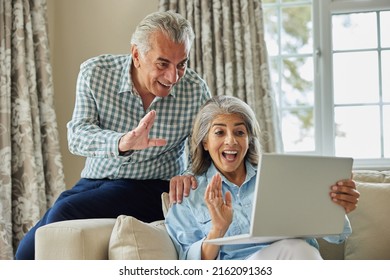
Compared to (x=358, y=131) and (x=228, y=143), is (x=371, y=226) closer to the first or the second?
(x=228, y=143)

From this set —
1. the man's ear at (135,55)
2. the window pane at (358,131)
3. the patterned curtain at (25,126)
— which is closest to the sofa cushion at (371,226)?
the man's ear at (135,55)

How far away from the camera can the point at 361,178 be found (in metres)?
2.77

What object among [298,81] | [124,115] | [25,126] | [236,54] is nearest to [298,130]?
[298,81]

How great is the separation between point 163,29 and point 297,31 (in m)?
1.88

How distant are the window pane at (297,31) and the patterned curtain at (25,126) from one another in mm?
1553

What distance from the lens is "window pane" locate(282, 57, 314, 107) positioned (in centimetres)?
394

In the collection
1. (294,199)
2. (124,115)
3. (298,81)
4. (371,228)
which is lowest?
(371,228)

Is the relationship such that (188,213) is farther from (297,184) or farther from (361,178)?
(361,178)

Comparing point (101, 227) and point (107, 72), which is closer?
point (101, 227)

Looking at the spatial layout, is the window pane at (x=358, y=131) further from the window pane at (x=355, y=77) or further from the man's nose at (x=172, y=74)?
the man's nose at (x=172, y=74)

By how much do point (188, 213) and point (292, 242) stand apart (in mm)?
454

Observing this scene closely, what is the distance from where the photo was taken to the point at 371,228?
2.49m

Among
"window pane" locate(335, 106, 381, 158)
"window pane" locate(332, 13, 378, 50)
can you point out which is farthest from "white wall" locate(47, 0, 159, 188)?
"window pane" locate(335, 106, 381, 158)
